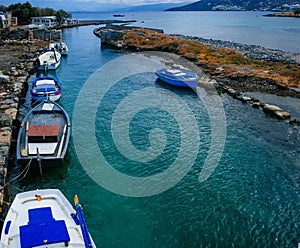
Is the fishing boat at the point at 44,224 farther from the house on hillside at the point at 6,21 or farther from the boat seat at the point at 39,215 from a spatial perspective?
the house on hillside at the point at 6,21

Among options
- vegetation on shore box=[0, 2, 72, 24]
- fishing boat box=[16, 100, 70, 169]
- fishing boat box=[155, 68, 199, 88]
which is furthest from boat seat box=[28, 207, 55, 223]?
vegetation on shore box=[0, 2, 72, 24]

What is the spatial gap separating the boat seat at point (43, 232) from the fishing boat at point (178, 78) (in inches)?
1117

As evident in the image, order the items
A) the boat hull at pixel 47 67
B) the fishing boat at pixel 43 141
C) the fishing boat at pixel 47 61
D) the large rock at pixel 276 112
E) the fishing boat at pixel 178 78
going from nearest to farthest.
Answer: the fishing boat at pixel 43 141 < the large rock at pixel 276 112 < the fishing boat at pixel 178 78 < the boat hull at pixel 47 67 < the fishing boat at pixel 47 61

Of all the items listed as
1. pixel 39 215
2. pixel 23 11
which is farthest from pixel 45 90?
pixel 23 11

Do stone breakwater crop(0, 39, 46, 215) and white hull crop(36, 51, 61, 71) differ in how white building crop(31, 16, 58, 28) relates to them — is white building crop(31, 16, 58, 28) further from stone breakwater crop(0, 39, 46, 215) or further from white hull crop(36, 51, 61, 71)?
white hull crop(36, 51, 61, 71)

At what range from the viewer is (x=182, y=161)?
72.4ft

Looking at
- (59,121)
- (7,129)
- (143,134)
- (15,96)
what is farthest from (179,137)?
(15,96)

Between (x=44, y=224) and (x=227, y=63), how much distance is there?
44.7 metres

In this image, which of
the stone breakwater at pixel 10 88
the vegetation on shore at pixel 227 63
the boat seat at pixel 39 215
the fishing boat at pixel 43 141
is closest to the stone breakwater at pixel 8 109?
the stone breakwater at pixel 10 88

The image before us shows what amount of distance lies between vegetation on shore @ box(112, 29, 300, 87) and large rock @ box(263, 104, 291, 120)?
9194 mm

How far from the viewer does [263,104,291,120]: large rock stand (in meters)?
30.0

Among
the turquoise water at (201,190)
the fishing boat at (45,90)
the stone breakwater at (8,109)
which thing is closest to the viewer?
the turquoise water at (201,190)

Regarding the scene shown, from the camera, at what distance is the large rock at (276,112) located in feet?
98.3

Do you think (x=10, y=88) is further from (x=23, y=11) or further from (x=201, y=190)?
(x=23, y=11)
